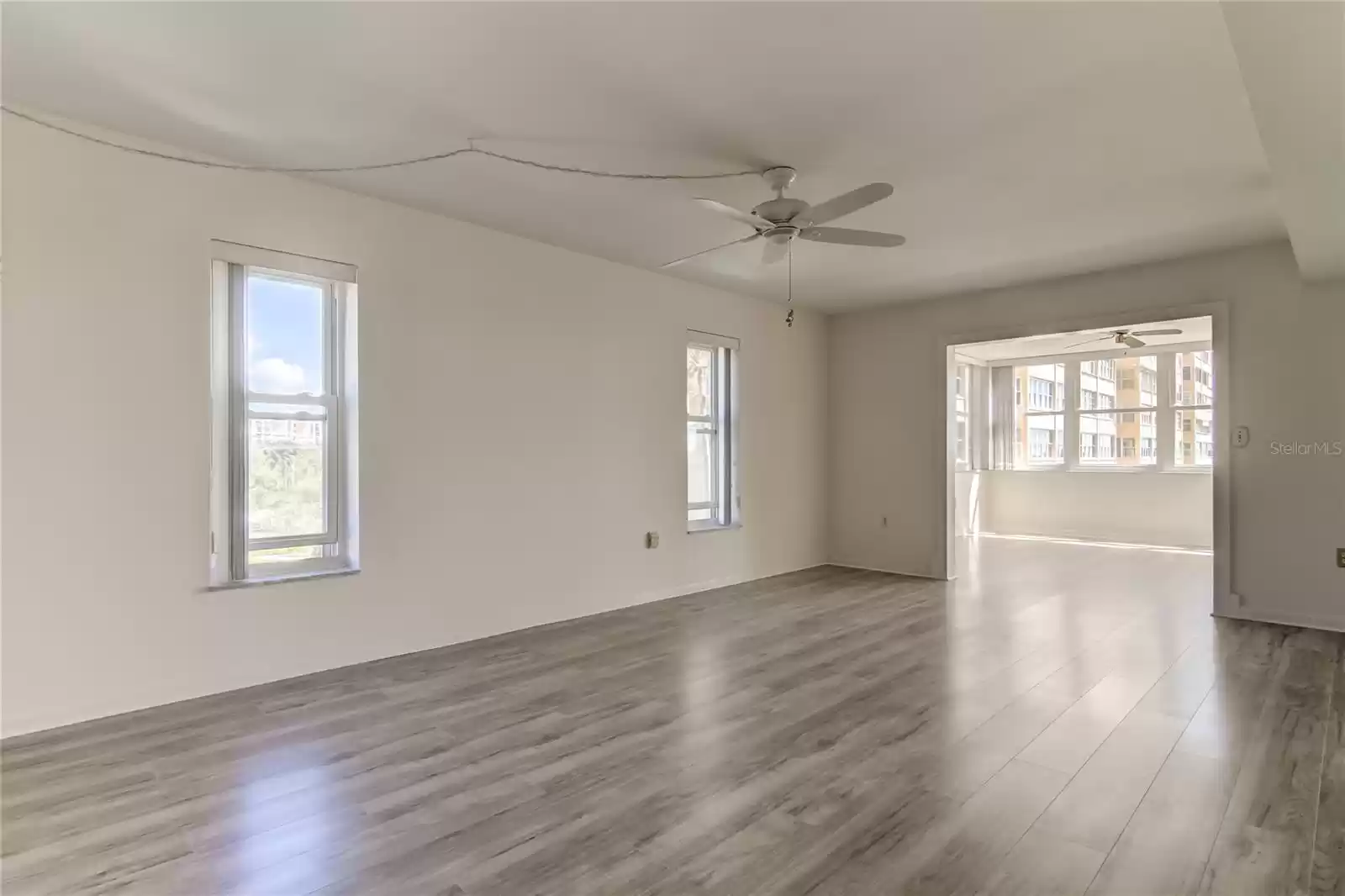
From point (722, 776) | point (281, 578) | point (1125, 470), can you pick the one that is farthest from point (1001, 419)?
point (281, 578)

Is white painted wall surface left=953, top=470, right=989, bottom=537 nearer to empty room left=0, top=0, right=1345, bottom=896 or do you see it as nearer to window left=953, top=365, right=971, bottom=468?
window left=953, top=365, right=971, bottom=468

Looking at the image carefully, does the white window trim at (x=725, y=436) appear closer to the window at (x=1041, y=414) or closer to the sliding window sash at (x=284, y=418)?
the sliding window sash at (x=284, y=418)

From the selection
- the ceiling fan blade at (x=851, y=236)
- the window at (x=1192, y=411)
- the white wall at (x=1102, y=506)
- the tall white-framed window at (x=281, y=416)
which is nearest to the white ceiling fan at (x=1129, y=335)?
the window at (x=1192, y=411)

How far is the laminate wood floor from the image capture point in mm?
1980

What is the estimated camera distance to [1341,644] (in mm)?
4301

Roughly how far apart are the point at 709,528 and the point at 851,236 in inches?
125

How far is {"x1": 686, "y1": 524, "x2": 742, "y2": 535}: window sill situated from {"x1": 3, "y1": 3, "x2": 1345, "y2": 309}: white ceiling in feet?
8.73

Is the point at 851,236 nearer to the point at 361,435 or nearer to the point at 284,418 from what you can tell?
the point at 361,435

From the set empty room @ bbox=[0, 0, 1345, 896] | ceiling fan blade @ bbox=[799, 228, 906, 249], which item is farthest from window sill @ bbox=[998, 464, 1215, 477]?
ceiling fan blade @ bbox=[799, 228, 906, 249]

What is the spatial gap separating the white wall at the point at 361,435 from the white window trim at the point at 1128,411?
5.78 m

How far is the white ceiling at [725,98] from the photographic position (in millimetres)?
2326

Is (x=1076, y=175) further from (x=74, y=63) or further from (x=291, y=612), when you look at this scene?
(x=291, y=612)

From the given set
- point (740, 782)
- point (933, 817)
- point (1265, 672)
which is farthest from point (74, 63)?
point (1265, 672)

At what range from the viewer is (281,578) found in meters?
3.68
